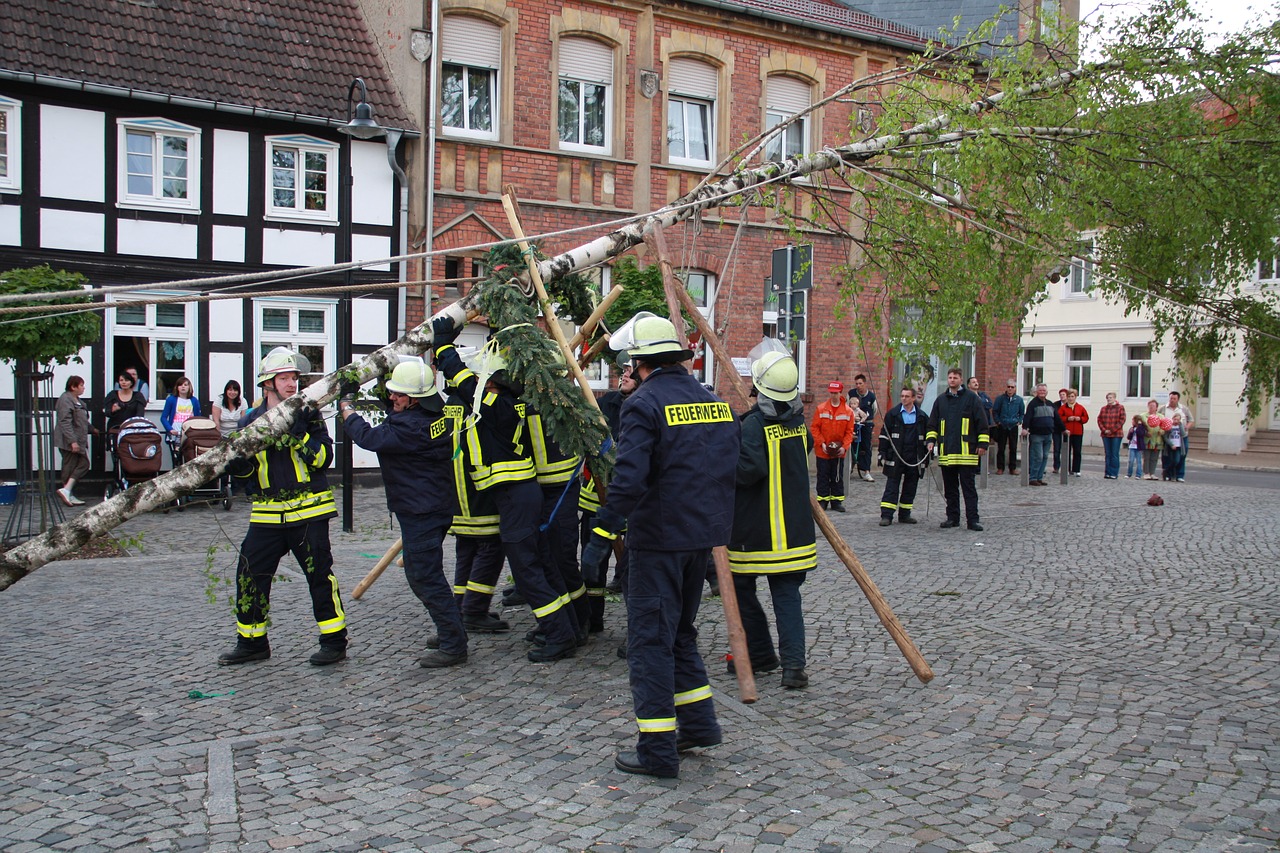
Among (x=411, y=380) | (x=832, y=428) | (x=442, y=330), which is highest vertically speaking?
(x=442, y=330)

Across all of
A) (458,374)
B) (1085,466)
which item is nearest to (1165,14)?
(458,374)

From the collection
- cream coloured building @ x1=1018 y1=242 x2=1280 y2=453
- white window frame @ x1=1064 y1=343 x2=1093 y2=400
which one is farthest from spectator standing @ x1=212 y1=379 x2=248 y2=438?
white window frame @ x1=1064 y1=343 x2=1093 y2=400

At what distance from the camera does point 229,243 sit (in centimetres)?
1622

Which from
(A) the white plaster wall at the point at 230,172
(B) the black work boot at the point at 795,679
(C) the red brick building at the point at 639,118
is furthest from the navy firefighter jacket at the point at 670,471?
(A) the white plaster wall at the point at 230,172

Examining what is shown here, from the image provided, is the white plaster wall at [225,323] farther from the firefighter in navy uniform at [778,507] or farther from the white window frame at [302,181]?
the firefighter in navy uniform at [778,507]

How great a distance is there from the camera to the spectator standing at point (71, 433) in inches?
549

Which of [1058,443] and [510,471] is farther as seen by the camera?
[1058,443]

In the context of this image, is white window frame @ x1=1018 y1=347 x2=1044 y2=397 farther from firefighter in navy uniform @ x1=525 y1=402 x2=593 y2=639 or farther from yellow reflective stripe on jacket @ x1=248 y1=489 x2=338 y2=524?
yellow reflective stripe on jacket @ x1=248 y1=489 x2=338 y2=524

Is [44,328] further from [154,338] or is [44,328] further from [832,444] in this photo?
[832,444]

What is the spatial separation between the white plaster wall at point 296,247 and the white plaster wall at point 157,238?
102 cm

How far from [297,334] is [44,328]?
20.7 feet

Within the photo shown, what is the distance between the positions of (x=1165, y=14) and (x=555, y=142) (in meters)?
11.2

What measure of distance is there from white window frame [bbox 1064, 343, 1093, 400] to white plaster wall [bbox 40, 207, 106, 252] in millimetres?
30932

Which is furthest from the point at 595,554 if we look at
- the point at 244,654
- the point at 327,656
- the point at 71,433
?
the point at 71,433
